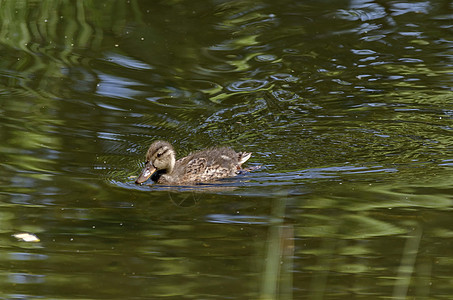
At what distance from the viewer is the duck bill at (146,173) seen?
26.1 ft

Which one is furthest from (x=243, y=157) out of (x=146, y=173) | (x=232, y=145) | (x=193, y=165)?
(x=146, y=173)

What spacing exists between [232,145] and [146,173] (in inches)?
50.9

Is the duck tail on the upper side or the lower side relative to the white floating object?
lower

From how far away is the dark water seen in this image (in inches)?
211

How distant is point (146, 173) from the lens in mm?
8078

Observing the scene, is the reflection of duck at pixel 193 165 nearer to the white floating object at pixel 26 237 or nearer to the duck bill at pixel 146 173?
the duck bill at pixel 146 173

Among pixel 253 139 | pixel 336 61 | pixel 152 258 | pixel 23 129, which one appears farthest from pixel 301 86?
pixel 152 258

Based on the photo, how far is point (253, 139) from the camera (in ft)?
29.7

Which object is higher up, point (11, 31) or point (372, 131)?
point (11, 31)

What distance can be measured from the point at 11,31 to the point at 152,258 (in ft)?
23.9

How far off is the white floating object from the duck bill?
1.92 m

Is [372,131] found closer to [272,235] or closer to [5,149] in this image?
[272,235]

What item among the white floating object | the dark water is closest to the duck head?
the dark water

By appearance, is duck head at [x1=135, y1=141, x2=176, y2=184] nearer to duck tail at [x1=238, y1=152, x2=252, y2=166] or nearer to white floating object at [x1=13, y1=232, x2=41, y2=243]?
duck tail at [x1=238, y1=152, x2=252, y2=166]
